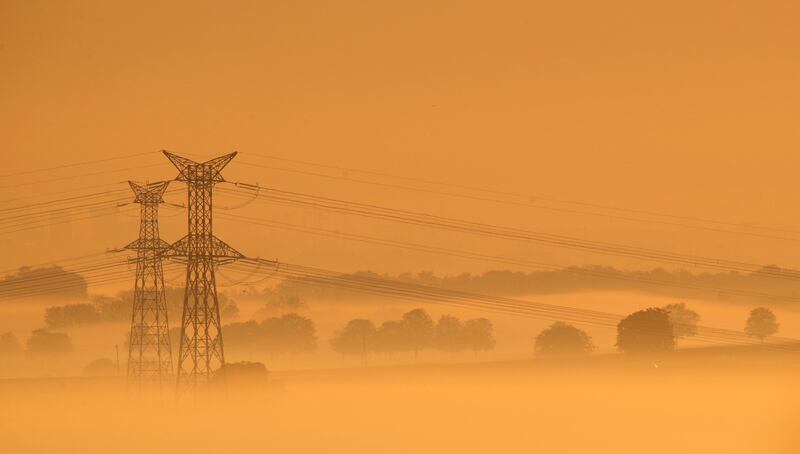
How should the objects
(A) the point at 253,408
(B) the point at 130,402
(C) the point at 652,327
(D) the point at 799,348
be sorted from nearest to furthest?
(A) the point at 253,408
(B) the point at 130,402
(D) the point at 799,348
(C) the point at 652,327

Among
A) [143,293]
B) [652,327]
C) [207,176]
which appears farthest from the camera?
[652,327]

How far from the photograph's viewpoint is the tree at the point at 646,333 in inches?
2195

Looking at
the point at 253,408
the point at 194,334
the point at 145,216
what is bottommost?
the point at 253,408

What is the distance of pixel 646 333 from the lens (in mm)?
57594

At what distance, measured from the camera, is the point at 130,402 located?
38.3 m

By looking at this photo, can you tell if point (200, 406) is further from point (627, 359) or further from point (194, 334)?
point (627, 359)

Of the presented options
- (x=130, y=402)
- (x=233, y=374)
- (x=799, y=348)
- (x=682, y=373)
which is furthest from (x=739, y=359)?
(x=130, y=402)

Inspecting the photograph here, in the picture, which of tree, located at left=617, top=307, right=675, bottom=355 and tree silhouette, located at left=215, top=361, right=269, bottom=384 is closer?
tree silhouette, located at left=215, top=361, right=269, bottom=384

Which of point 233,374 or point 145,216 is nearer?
point 233,374

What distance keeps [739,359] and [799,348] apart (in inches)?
100

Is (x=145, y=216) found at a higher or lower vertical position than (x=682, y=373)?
higher

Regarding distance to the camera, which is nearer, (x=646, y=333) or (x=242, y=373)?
(x=242, y=373)

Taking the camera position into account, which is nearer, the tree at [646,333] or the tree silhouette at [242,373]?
the tree silhouette at [242,373]

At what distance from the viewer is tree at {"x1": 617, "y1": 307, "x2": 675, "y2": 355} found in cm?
5575
